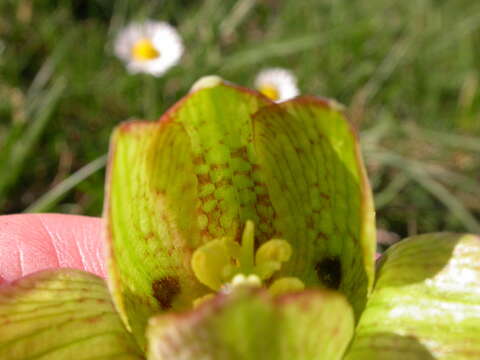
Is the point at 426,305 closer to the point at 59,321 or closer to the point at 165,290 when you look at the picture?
the point at 165,290

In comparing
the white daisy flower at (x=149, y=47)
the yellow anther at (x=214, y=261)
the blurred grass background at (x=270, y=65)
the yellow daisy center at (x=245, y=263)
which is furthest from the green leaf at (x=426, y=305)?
the white daisy flower at (x=149, y=47)

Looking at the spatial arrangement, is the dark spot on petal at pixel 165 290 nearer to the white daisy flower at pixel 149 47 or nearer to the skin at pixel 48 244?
the skin at pixel 48 244

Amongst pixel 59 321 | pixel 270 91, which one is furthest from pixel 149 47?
pixel 59 321

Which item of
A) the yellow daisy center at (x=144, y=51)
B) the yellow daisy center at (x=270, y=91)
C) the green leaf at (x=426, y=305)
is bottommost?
the green leaf at (x=426, y=305)

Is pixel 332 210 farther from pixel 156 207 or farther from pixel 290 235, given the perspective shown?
pixel 156 207

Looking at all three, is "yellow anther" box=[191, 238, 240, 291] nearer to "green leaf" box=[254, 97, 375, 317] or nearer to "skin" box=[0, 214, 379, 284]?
"green leaf" box=[254, 97, 375, 317]

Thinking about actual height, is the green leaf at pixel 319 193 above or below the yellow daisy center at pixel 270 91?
below

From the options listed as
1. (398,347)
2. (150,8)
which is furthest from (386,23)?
(398,347)
